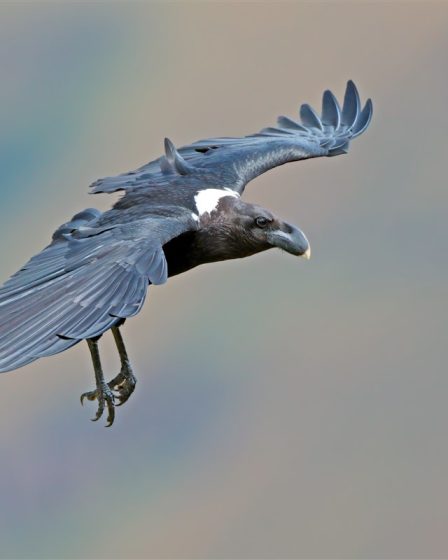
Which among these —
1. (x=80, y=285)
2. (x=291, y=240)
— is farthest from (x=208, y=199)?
(x=80, y=285)

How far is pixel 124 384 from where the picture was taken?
403 inches

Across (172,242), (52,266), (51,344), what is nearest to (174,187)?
(172,242)

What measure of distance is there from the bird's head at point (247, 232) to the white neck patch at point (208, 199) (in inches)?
1.3

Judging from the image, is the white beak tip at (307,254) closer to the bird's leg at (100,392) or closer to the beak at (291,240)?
the beak at (291,240)

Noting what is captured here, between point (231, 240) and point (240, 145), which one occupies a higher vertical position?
point (240, 145)

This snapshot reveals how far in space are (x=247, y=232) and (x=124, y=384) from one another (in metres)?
1.32

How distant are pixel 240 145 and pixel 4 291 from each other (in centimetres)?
295

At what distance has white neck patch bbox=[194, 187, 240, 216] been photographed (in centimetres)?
980

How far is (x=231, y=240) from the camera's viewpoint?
32.6 ft

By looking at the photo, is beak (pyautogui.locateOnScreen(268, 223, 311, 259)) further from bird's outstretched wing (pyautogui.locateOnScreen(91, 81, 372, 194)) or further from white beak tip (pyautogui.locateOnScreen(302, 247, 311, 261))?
bird's outstretched wing (pyautogui.locateOnScreen(91, 81, 372, 194))

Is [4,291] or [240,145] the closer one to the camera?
[4,291]

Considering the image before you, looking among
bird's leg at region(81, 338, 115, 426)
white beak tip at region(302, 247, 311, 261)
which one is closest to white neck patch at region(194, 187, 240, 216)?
white beak tip at region(302, 247, 311, 261)

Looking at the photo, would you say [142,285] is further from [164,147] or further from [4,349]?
[164,147]

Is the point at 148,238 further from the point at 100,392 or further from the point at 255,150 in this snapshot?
the point at 255,150
